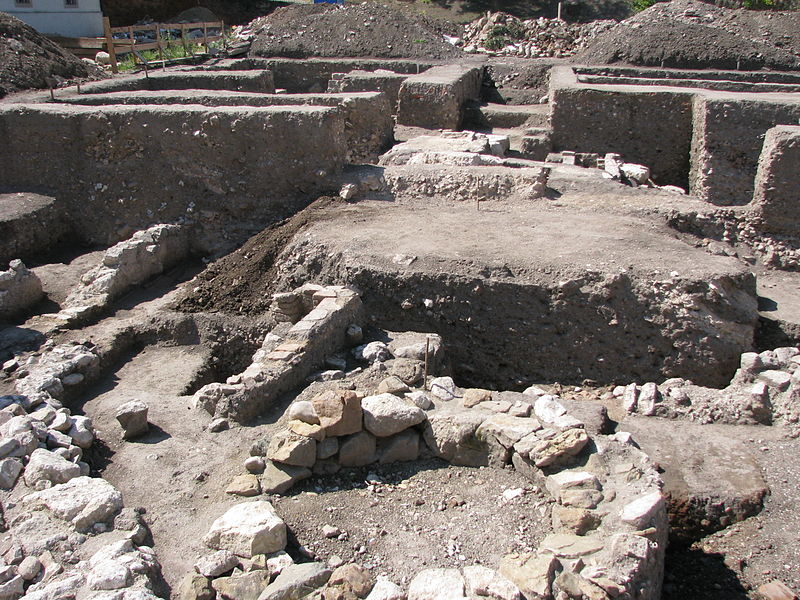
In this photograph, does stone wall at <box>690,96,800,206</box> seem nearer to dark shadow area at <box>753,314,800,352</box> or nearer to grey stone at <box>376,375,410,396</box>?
dark shadow area at <box>753,314,800,352</box>

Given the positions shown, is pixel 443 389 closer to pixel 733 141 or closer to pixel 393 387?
pixel 393 387

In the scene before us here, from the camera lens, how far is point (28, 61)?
48.0 feet

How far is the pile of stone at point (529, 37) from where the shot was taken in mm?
19375

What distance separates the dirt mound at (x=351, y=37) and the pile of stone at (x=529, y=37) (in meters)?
1.83

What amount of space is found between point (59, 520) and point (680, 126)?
33.4 feet

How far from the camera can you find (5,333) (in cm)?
718

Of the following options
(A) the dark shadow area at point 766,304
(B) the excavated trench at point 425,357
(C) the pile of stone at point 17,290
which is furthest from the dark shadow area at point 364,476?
(C) the pile of stone at point 17,290

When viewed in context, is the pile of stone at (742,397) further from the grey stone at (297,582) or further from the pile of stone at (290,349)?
the grey stone at (297,582)

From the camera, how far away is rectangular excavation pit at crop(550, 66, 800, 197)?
9828mm

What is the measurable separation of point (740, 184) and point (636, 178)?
1420 mm

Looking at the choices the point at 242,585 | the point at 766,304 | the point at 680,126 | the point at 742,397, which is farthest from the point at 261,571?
the point at 680,126

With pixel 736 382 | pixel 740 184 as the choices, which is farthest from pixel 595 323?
pixel 740 184

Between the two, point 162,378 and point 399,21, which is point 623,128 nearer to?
point 162,378

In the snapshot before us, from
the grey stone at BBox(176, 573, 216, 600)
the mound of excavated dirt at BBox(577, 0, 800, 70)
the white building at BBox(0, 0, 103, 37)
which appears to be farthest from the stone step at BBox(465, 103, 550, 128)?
the white building at BBox(0, 0, 103, 37)
